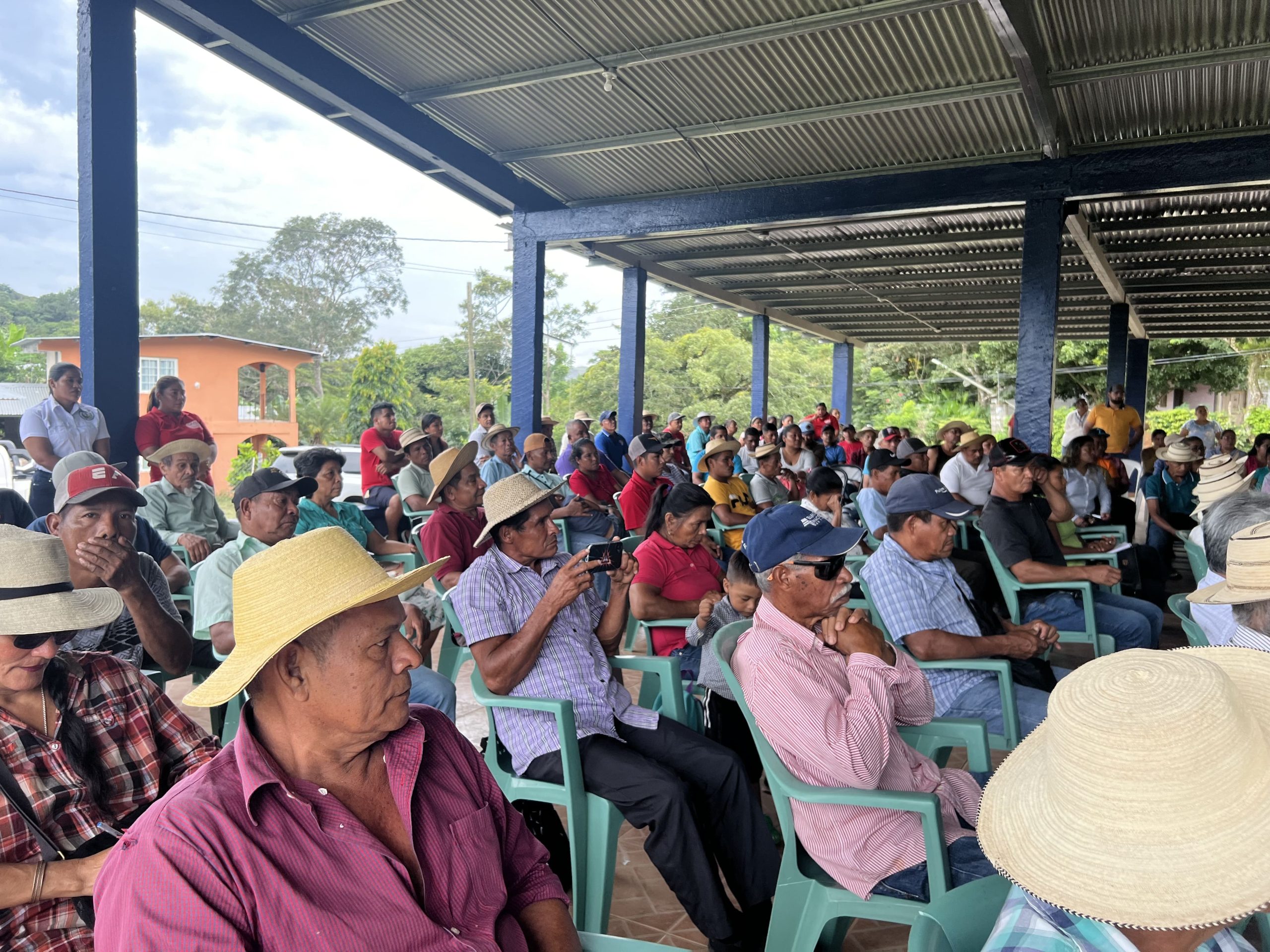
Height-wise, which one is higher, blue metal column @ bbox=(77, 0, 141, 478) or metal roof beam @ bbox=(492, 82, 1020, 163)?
metal roof beam @ bbox=(492, 82, 1020, 163)

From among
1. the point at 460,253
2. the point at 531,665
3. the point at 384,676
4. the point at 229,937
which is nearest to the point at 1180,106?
the point at 531,665

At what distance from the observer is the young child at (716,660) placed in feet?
9.77

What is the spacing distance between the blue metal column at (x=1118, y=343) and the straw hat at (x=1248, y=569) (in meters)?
11.5

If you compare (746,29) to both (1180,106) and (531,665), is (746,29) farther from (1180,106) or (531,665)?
(531,665)

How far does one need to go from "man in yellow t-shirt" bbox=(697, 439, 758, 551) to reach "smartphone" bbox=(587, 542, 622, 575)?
9.73 ft

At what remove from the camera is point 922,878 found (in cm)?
191

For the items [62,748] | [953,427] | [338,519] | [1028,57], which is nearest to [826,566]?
[62,748]

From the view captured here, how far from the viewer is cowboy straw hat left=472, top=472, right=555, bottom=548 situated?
2686 millimetres

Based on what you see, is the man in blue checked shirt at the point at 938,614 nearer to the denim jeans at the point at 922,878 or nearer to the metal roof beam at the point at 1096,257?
the denim jeans at the point at 922,878

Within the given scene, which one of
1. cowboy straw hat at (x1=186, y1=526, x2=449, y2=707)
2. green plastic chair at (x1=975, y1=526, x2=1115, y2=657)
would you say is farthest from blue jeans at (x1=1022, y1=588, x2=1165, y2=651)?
cowboy straw hat at (x1=186, y1=526, x2=449, y2=707)

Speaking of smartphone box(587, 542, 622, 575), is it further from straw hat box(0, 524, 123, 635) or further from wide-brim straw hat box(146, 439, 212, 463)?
wide-brim straw hat box(146, 439, 212, 463)

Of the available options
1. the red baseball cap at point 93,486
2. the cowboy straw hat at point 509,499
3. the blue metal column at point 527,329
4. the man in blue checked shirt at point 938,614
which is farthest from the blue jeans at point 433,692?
the blue metal column at point 527,329

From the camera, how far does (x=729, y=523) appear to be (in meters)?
5.62

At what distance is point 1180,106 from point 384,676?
6.46 meters
